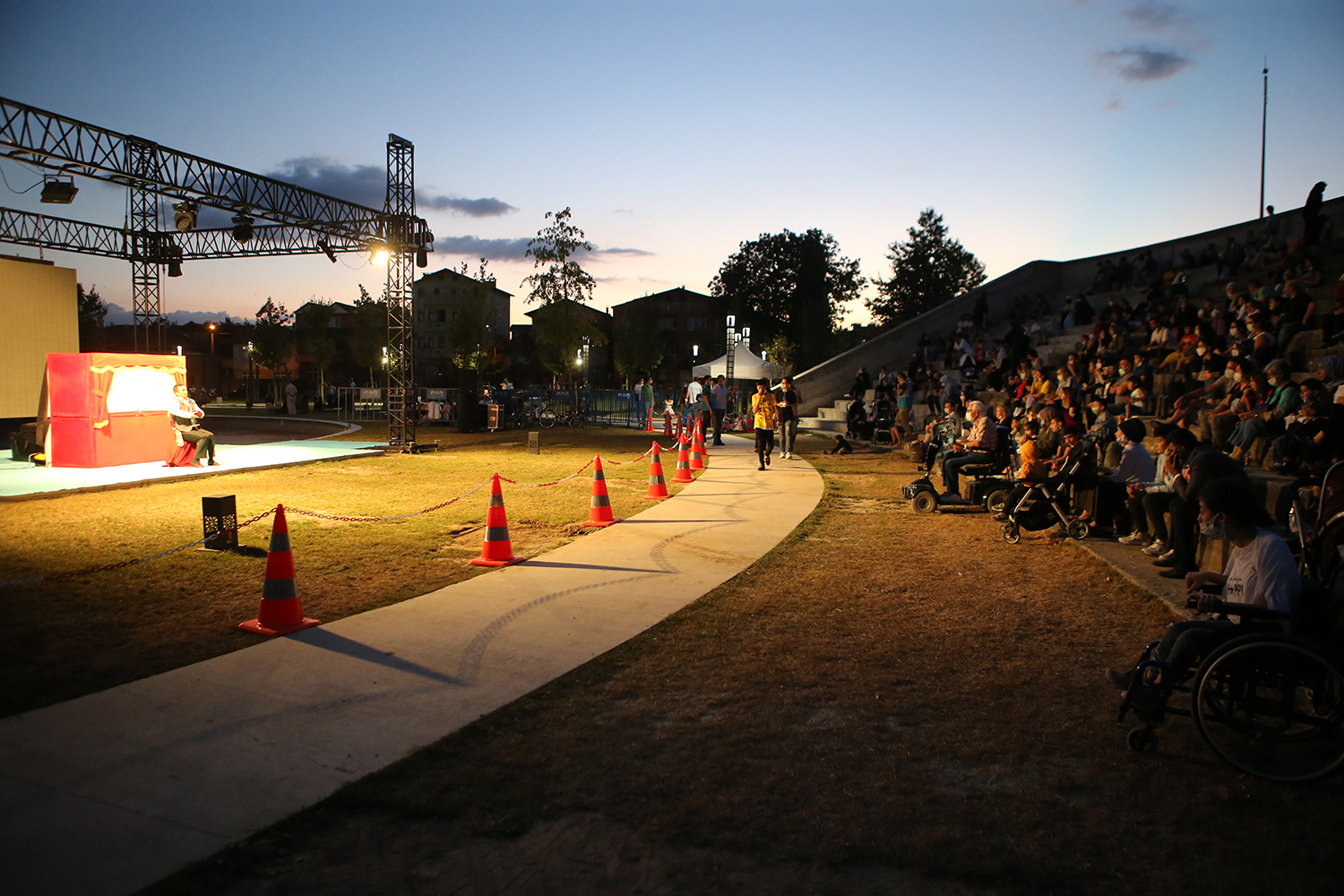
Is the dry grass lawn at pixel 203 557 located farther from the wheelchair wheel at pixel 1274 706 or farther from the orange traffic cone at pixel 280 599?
the wheelchair wheel at pixel 1274 706

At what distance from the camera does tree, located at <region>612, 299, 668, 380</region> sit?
7794cm

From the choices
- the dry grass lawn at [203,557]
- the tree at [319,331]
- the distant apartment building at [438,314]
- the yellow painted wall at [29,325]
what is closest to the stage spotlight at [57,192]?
the yellow painted wall at [29,325]

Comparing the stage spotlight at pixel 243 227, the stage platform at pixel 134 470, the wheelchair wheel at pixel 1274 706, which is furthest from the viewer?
the stage spotlight at pixel 243 227

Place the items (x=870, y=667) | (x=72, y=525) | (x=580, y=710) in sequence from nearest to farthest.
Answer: (x=580, y=710)
(x=870, y=667)
(x=72, y=525)

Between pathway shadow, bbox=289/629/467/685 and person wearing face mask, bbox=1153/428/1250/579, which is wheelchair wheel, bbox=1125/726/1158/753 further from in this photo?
pathway shadow, bbox=289/629/467/685

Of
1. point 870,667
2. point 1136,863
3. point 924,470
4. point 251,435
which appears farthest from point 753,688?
point 251,435

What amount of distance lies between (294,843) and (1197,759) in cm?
396

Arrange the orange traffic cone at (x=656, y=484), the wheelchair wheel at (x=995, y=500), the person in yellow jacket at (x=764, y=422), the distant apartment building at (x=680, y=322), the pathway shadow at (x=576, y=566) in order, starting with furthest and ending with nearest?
the distant apartment building at (x=680, y=322)
the person in yellow jacket at (x=764, y=422)
the orange traffic cone at (x=656, y=484)
the wheelchair wheel at (x=995, y=500)
the pathway shadow at (x=576, y=566)

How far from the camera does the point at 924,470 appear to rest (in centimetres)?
1636

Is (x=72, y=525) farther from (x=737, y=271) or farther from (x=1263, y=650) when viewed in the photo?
(x=737, y=271)

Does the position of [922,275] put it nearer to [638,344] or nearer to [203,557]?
[638,344]

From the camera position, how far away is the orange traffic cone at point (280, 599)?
18.5 feet

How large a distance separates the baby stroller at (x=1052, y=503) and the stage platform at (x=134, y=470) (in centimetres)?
1318

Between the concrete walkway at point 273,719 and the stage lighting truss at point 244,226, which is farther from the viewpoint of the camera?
the stage lighting truss at point 244,226
